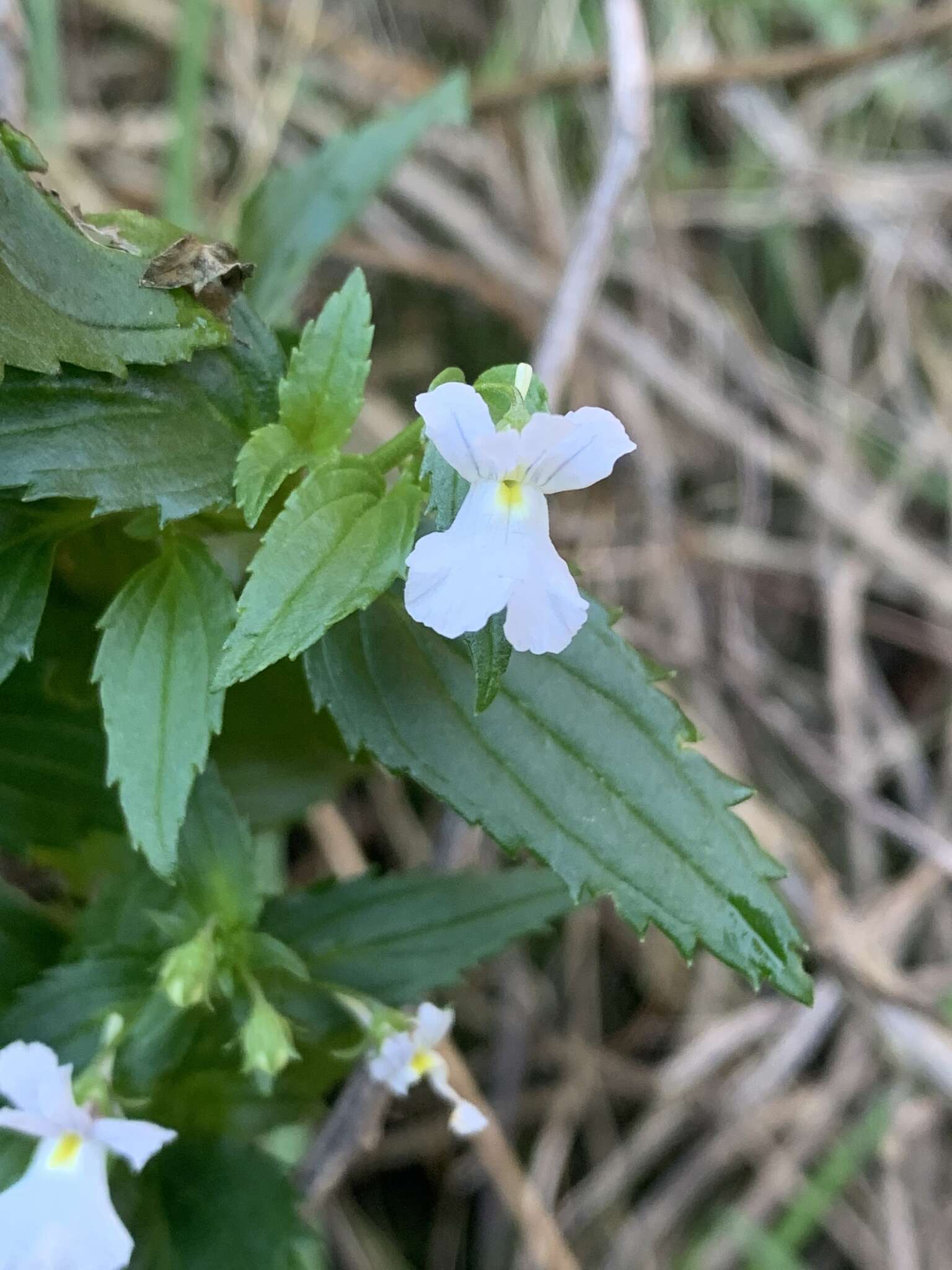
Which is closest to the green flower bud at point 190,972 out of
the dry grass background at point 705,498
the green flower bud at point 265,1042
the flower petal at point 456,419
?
the green flower bud at point 265,1042

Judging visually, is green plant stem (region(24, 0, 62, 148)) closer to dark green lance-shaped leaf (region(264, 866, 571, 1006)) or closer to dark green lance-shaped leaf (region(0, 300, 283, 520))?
dark green lance-shaped leaf (region(0, 300, 283, 520))

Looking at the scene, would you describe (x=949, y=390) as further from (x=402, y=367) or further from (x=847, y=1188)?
(x=847, y=1188)

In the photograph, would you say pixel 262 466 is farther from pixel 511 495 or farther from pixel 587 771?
pixel 587 771

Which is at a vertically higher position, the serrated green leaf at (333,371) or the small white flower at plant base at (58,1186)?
the serrated green leaf at (333,371)

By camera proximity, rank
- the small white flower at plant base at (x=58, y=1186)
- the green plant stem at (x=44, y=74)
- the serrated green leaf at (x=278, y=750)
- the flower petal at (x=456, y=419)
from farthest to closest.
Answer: the green plant stem at (x=44, y=74) < the serrated green leaf at (x=278, y=750) < the small white flower at plant base at (x=58, y=1186) < the flower petal at (x=456, y=419)

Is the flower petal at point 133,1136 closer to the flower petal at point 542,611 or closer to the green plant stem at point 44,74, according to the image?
the flower petal at point 542,611

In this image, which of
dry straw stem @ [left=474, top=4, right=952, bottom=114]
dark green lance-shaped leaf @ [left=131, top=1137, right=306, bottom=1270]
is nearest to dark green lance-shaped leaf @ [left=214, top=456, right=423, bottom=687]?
dark green lance-shaped leaf @ [left=131, top=1137, right=306, bottom=1270]
